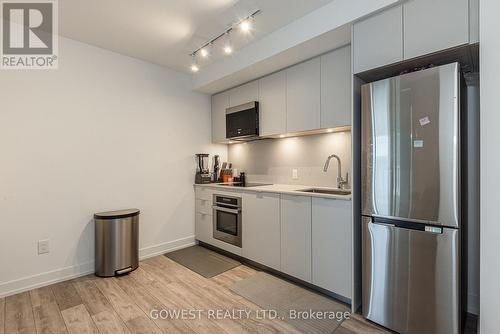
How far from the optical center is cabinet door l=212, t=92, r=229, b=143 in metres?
3.64

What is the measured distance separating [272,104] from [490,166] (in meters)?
2.04

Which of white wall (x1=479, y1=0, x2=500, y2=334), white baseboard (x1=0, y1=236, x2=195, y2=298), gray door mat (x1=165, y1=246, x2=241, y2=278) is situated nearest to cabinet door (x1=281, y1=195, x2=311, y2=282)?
gray door mat (x1=165, y1=246, x2=241, y2=278)

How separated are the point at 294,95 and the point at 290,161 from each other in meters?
0.86

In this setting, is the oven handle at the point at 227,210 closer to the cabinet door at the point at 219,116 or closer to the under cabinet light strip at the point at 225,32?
the cabinet door at the point at 219,116

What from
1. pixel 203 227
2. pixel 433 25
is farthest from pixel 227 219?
pixel 433 25

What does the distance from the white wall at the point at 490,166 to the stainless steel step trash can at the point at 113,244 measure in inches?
117

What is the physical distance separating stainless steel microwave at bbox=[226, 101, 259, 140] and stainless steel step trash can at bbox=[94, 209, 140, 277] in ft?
5.31

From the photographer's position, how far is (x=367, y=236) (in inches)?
72.9

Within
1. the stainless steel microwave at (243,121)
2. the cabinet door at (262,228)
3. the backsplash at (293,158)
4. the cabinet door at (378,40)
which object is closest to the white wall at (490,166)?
the cabinet door at (378,40)

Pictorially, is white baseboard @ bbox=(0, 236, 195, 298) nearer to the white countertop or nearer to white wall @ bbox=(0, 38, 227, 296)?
white wall @ bbox=(0, 38, 227, 296)

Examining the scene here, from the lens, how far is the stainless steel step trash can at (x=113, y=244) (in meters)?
2.63

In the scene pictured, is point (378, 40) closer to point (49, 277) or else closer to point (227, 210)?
point (227, 210)

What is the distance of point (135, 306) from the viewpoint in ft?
6.84

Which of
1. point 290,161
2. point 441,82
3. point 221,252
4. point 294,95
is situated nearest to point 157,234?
point 221,252
